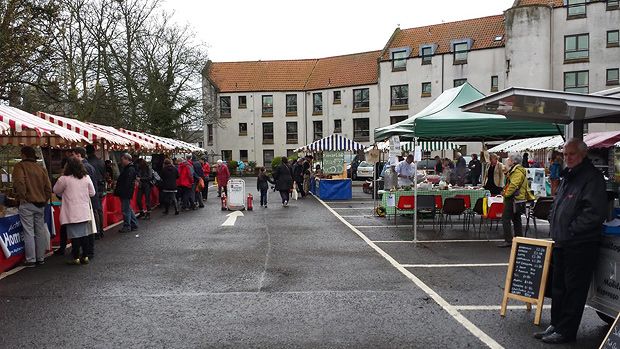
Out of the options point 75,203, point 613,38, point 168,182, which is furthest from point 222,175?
point 613,38

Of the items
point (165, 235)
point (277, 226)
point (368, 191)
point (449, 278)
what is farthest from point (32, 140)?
point (368, 191)

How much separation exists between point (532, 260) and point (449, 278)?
2105 millimetres

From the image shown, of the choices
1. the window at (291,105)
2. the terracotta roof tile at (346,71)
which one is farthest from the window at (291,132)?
the terracotta roof tile at (346,71)

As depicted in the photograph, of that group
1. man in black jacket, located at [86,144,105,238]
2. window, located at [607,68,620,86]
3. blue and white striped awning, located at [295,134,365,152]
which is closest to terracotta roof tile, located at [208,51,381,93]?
window, located at [607,68,620,86]

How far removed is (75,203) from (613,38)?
41.8 meters

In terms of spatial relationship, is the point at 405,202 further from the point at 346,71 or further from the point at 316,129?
the point at 346,71

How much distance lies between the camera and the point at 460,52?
1795 inches

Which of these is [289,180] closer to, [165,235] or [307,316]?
[165,235]

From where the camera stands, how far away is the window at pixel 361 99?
173 feet

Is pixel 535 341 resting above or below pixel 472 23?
below

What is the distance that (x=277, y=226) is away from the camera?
13.6 m

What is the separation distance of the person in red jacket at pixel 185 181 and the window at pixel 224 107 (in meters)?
41.1

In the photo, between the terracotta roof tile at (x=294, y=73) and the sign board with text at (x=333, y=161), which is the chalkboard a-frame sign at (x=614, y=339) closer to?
the sign board with text at (x=333, y=161)

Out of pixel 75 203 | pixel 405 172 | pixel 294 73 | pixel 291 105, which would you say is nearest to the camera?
pixel 75 203
